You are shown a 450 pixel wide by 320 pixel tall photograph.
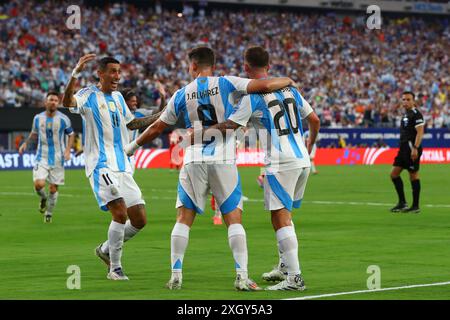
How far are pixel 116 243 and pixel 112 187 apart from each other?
67 centimetres

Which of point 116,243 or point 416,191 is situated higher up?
point 116,243

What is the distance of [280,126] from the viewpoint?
1125 cm

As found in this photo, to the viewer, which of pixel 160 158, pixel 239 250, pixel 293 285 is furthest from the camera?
pixel 160 158

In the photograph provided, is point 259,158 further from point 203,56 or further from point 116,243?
point 203,56

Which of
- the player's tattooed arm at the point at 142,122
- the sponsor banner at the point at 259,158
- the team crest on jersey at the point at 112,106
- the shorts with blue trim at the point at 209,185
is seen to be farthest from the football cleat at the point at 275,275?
the sponsor banner at the point at 259,158

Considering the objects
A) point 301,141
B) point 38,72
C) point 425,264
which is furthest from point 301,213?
point 38,72

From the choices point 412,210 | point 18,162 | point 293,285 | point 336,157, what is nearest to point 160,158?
point 18,162

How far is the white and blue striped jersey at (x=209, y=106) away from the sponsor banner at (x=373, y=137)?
139 ft

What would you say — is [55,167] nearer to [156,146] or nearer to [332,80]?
[156,146]

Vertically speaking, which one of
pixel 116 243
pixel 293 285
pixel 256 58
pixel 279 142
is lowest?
pixel 293 285

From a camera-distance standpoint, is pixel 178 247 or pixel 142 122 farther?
pixel 142 122

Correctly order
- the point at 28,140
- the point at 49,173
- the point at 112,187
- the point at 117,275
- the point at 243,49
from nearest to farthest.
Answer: the point at 117,275 → the point at 112,187 → the point at 49,173 → the point at 28,140 → the point at 243,49

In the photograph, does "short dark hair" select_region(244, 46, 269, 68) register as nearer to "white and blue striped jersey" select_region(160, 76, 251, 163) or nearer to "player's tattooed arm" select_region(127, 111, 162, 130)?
"white and blue striped jersey" select_region(160, 76, 251, 163)

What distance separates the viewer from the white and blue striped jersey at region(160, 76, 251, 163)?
11.0 m
